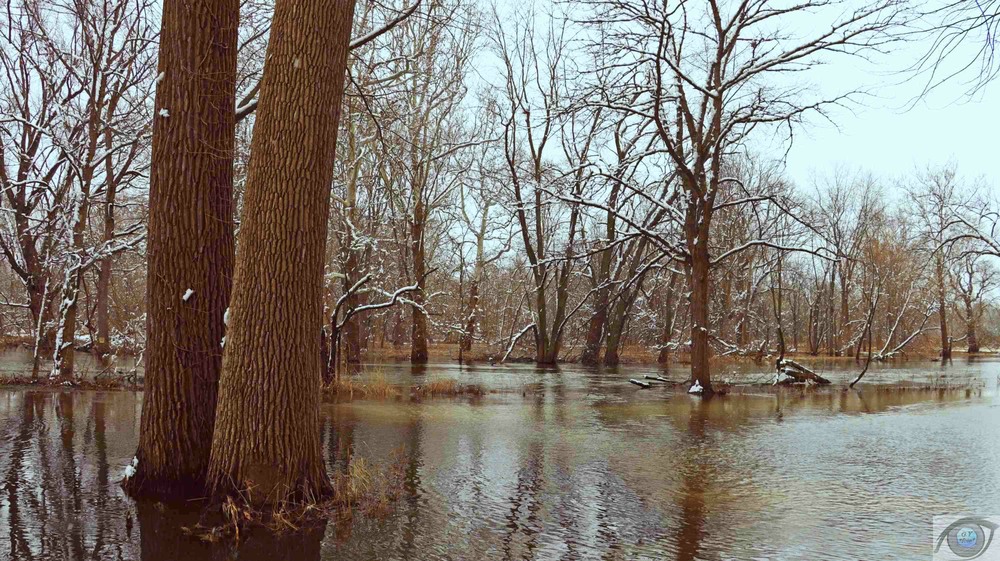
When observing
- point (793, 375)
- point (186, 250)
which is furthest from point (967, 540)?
point (793, 375)

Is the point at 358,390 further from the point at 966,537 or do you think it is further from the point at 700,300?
the point at 966,537

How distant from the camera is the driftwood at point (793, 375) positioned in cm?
2133

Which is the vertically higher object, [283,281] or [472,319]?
[472,319]

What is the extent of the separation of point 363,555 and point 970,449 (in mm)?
9513

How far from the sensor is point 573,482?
312 inches

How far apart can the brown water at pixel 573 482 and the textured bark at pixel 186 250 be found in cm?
67

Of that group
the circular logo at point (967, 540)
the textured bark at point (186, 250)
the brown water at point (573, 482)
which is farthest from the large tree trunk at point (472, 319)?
the circular logo at point (967, 540)

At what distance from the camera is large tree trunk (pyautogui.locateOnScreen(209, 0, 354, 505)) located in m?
5.95

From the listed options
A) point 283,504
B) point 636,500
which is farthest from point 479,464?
point 283,504

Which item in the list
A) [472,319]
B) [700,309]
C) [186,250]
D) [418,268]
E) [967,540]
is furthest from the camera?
[472,319]

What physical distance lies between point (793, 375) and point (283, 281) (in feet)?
61.0

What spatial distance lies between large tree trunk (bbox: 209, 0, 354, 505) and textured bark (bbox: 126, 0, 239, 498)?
69 centimetres

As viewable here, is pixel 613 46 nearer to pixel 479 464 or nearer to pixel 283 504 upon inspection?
pixel 479 464

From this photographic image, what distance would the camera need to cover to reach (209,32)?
22.9 feet
